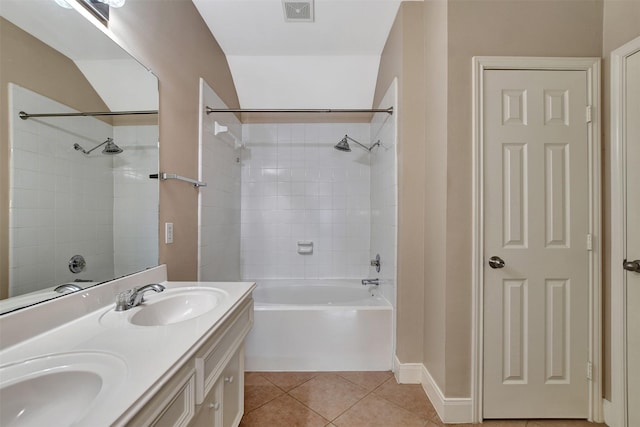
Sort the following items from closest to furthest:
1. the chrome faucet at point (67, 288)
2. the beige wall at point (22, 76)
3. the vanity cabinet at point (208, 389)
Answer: the vanity cabinet at point (208, 389) < the beige wall at point (22, 76) < the chrome faucet at point (67, 288)

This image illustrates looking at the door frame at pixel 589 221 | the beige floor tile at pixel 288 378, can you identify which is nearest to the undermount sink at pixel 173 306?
the beige floor tile at pixel 288 378

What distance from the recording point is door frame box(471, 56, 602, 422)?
1.44 meters

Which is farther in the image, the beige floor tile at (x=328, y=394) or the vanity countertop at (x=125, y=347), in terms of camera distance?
the beige floor tile at (x=328, y=394)

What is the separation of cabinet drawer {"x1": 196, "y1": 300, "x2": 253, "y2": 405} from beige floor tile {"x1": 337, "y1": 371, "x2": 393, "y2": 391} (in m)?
1.04

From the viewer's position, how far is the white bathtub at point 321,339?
1.95 meters

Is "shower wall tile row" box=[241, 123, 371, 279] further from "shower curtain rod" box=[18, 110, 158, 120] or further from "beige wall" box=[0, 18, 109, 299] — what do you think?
"beige wall" box=[0, 18, 109, 299]

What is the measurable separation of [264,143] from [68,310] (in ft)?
7.89

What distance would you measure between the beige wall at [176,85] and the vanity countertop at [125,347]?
64 centimetres

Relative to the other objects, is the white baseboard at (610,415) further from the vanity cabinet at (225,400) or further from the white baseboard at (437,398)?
the vanity cabinet at (225,400)

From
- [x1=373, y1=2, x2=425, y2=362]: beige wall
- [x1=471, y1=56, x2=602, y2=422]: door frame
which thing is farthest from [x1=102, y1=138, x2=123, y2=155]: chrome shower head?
[x1=471, y1=56, x2=602, y2=422]: door frame

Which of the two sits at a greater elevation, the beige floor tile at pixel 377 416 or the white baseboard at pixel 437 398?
the white baseboard at pixel 437 398

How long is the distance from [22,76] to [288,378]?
2065mm

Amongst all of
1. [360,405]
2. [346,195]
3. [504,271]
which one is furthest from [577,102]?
[360,405]

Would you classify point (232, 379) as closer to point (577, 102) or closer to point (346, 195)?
point (346, 195)
